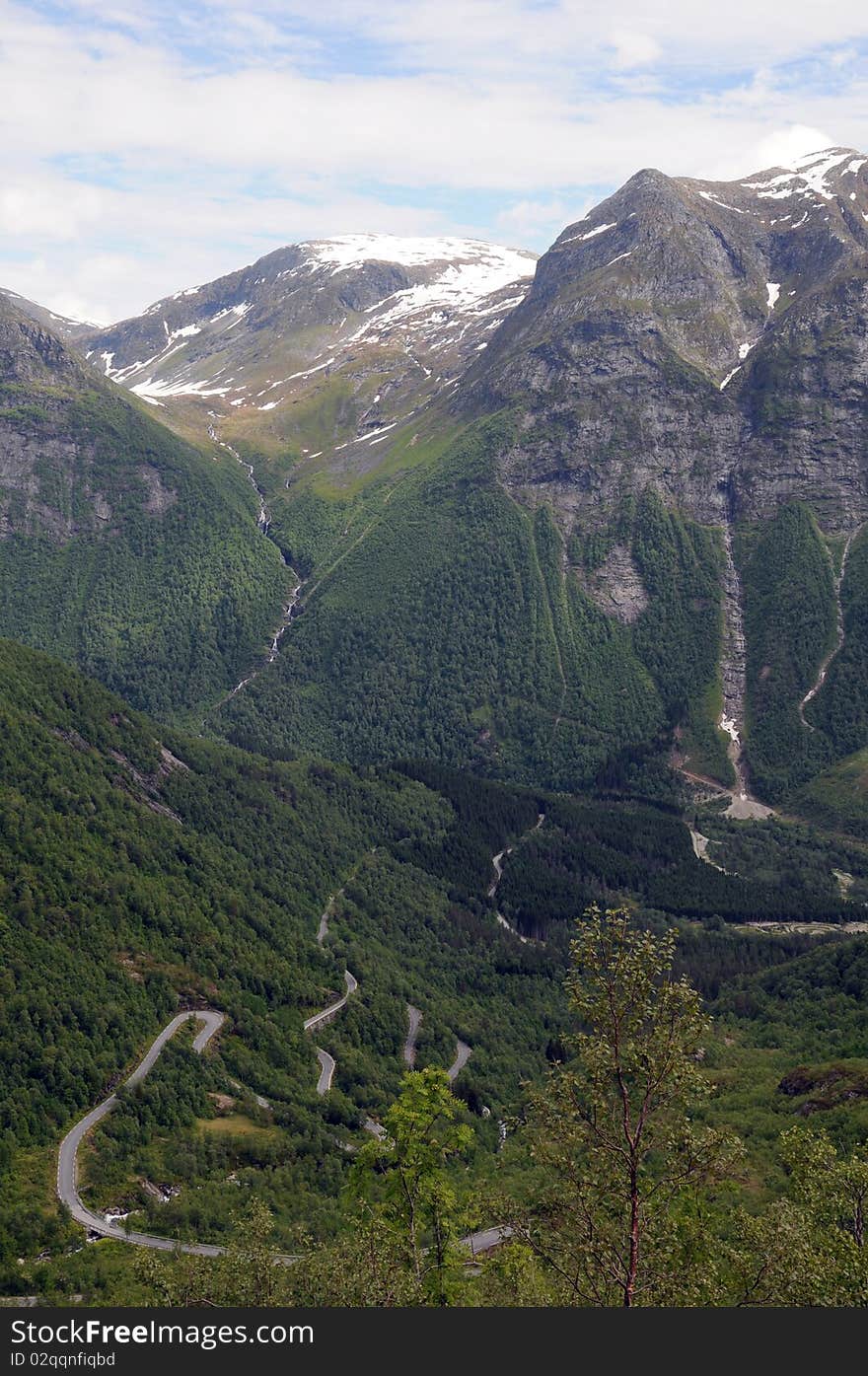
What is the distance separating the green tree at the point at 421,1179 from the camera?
41.4m

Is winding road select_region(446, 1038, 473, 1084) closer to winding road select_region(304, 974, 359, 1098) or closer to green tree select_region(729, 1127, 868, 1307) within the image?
winding road select_region(304, 974, 359, 1098)

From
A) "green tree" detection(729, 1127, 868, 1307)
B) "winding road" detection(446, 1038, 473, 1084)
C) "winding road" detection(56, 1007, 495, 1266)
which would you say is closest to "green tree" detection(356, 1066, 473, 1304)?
"green tree" detection(729, 1127, 868, 1307)

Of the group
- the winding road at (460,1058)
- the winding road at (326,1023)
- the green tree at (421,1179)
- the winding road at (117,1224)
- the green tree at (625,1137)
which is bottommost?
the winding road at (460,1058)

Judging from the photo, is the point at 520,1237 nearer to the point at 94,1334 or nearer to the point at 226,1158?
the point at 94,1334

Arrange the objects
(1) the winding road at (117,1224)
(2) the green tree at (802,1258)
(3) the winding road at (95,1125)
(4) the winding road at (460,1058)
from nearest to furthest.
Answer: (2) the green tree at (802,1258), (1) the winding road at (117,1224), (3) the winding road at (95,1125), (4) the winding road at (460,1058)

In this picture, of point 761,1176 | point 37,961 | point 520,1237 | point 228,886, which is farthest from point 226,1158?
point 520,1237

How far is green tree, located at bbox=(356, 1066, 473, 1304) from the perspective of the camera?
4141 cm

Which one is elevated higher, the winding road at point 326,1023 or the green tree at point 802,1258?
the green tree at point 802,1258

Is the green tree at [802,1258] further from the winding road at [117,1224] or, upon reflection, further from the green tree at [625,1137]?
the winding road at [117,1224]

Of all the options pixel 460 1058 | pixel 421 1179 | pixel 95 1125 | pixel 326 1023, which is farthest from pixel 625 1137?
pixel 460 1058

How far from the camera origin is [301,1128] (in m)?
117

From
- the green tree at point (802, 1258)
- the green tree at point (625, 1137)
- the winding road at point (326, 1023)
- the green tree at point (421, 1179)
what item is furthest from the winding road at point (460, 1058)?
the green tree at point (625, 1137)

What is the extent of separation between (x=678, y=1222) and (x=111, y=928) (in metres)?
111

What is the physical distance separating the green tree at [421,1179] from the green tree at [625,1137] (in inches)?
236
